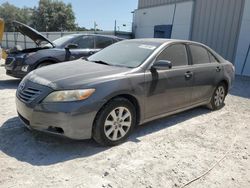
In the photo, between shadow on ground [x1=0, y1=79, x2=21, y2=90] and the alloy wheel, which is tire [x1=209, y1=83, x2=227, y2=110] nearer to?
the alloy wheel

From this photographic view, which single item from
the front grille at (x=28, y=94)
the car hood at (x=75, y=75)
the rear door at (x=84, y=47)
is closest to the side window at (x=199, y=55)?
the car hood at (x=75, y=75)

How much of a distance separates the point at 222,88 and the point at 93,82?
360 cm

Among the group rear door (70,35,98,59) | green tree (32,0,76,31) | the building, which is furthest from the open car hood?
green tree (32,0,76,31)

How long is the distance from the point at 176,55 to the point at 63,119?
2433mm

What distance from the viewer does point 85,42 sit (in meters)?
8.21

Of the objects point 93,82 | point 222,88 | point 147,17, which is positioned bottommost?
point 222,88

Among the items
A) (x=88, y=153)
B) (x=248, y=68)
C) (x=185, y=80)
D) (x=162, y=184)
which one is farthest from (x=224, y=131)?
(x=248, y=68)

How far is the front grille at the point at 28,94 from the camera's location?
346 centimetres

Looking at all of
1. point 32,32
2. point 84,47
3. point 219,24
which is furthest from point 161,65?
point 219,24

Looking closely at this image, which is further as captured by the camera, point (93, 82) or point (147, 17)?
point (147, 17)

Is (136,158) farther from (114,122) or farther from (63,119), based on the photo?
(63,119)

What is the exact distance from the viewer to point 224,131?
4.73 metres

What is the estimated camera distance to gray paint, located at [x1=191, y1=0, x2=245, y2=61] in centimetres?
1259

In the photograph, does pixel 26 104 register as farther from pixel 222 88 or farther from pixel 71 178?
pixel 222 88
